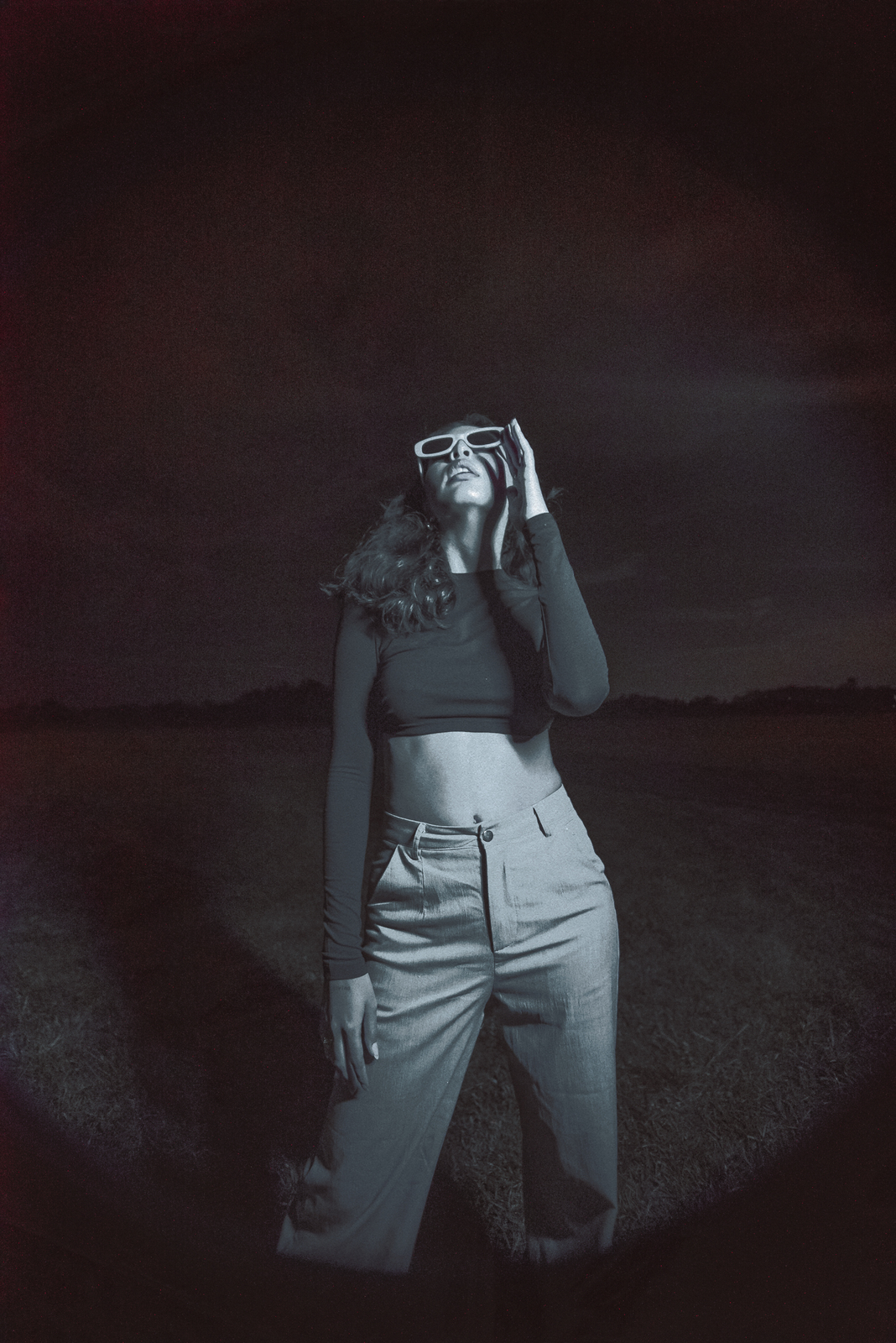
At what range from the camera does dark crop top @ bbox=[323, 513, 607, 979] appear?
1.44 m

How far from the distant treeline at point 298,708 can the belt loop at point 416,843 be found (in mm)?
662

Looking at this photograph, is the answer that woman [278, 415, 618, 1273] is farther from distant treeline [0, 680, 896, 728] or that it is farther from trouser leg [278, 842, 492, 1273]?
distant treeline [0, 680, 896, 728]

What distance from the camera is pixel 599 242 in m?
1.95

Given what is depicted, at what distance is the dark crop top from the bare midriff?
28 mm

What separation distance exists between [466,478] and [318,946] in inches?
53.1

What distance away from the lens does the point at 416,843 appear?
1471 millimetres

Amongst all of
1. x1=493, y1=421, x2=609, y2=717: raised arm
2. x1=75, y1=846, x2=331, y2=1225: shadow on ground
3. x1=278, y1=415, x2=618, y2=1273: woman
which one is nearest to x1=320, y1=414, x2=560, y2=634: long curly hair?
x1=278, y1=415, x2=618, y2=1273: woman

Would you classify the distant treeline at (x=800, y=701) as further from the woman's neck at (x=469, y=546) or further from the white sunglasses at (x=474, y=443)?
the white sunglasses at (x=474, y=443)

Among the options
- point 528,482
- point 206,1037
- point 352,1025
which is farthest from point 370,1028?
point 528,482

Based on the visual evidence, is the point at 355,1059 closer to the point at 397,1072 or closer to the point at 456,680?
the point at 397,1072

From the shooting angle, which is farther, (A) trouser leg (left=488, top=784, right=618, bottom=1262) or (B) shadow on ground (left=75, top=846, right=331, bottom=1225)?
(B) shadow on ground (left=75, top=846, right=331, bottom=1225)

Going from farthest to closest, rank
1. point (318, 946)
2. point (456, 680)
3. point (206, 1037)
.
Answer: point (318, 946), point (206, 1037), point (456, 680)

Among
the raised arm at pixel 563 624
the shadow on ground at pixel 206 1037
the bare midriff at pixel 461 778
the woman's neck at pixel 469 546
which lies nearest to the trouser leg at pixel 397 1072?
the bare midriff at pixel 461 778

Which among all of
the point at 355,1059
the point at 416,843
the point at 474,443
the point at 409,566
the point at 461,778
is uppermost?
the point at 474,443
